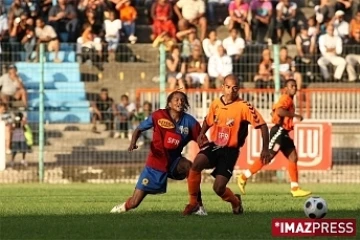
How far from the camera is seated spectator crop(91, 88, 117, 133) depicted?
27172mm

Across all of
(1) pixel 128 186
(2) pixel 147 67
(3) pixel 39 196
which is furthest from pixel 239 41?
(3) pixel 39 196

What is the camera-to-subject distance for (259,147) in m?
27.3

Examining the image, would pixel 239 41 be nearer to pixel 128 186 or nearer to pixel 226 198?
pixel 128 186

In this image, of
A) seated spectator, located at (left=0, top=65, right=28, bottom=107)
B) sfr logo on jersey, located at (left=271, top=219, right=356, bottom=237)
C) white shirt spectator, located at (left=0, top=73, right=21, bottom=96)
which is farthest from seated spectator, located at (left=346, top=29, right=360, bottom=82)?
sfr logo on jersey, located at (left=271, top=219, right=356, bottom=237)

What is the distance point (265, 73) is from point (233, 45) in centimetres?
203

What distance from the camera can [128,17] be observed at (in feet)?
105

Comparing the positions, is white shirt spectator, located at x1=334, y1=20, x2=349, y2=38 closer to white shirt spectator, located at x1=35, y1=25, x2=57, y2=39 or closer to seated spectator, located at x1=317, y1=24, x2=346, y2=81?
seated spectator, located at x1=317, y1=24, x2=346, y2=81

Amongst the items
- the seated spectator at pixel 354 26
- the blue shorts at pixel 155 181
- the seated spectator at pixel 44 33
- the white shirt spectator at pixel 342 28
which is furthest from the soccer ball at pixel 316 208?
the seated spectator at pixel 354 26

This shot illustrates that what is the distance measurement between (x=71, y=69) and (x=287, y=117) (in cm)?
689

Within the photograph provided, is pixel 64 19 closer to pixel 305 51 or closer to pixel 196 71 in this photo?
pixel 196 71

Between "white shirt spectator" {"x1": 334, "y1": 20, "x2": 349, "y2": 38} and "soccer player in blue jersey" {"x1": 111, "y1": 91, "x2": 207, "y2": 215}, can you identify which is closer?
"soccer player in blue jersey" {"x1": 111, "y1": 91, "x2": 207, "y2": 215}

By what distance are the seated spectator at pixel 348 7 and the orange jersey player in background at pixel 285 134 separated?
11.6m

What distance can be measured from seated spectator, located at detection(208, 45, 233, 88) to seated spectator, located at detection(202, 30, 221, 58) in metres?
0.37

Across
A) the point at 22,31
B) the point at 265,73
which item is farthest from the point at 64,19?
the point at 265,73
